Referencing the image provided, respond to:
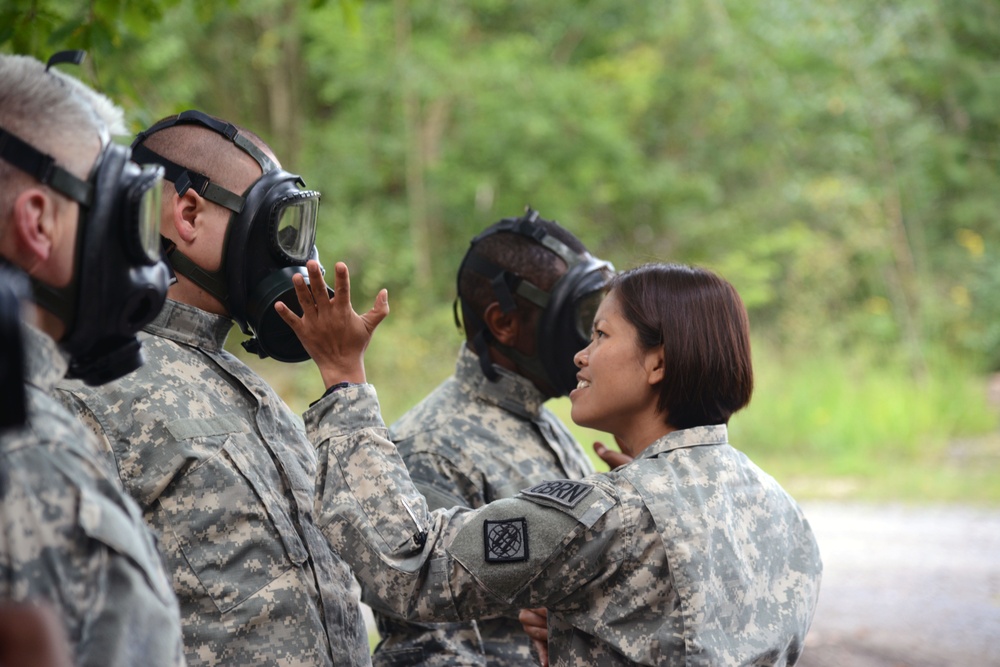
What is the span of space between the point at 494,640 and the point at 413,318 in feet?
36.5

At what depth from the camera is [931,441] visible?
11.0 meters

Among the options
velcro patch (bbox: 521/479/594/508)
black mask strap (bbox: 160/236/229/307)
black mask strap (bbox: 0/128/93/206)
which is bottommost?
velcro patch (bbox: 521/479/594/508)

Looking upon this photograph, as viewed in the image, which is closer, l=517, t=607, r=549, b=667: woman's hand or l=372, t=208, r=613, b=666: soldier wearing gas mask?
l=517, t=607, r=549, b=667: woman's hand

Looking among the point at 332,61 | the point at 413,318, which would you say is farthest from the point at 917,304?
the point at 332,61

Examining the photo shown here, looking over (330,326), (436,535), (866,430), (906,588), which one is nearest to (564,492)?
(436,535)

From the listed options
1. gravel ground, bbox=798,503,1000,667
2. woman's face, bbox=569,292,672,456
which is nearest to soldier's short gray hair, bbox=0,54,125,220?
woman's face, bbox=569,292,672,456

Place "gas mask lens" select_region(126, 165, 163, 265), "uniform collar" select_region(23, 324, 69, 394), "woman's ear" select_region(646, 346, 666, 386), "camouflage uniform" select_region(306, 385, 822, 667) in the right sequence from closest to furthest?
"uniform collar" select_region(23, 324, 69, 394) < "gas mask lens" select_region(126, 165, 163, 265) < "camouflage uniform" select_region(306, 385, 822, 667) < "woman's ear" select_region(646, 346, 666, 386)

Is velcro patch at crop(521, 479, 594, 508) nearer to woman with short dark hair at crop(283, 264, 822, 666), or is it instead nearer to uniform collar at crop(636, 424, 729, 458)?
woman with short dark hair at crop(283, 264, 822, 666)

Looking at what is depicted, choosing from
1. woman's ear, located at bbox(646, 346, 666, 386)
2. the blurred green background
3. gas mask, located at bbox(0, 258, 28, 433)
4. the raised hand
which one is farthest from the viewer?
the blurred green background

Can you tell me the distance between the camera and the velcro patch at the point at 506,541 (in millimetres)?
1979

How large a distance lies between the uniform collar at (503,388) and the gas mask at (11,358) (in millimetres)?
1883

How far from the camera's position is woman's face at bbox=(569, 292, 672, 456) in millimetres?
2227

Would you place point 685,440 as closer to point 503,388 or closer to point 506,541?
point 506,541

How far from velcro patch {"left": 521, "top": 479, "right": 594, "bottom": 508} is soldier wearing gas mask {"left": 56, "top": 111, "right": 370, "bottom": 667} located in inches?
19.1
